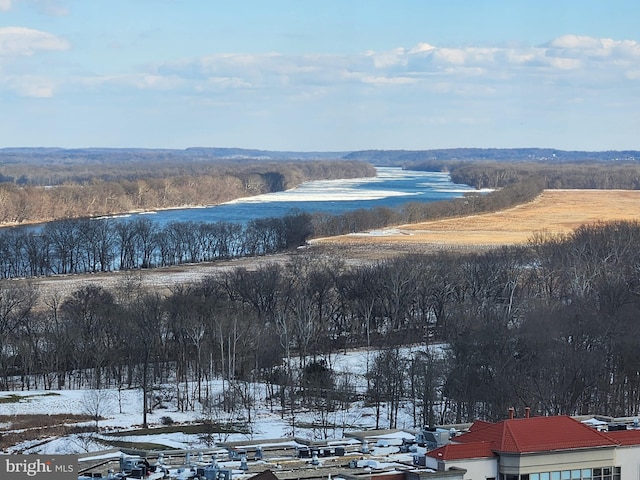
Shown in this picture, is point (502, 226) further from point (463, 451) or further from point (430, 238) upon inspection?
point (463, 451)

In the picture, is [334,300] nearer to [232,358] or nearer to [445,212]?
[232,358]

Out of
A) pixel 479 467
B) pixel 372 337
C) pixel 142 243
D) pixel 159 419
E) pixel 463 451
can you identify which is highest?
pixel 463 451

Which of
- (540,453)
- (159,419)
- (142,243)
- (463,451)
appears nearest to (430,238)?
(142,243)

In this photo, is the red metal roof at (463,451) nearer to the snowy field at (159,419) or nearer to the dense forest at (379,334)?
the snowy field at (159,419)

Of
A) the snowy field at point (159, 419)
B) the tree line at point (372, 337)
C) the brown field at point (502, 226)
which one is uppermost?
the brown field at point (502, 226)

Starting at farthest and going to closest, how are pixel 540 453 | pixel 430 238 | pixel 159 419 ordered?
pixel 430 238
pixel 159 419
pixel 540 453
